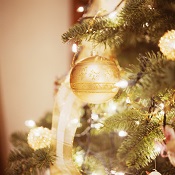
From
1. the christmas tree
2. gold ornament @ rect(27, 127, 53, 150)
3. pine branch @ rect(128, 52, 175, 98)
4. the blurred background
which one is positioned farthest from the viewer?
the blurred background

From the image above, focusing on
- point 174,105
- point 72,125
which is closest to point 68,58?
point 72,125

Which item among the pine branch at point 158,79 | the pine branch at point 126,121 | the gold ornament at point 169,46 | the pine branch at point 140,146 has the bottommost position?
the pine branch at point 140,146

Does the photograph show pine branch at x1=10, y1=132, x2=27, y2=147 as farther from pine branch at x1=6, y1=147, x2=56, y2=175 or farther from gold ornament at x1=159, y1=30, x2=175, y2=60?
gold ornament at x1=159, y1=30, x2=175, y2=60

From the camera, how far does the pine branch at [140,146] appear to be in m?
0.61

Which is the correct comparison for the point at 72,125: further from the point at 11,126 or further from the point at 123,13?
the point at 11,126

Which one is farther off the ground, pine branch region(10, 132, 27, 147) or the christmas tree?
the christmas tree

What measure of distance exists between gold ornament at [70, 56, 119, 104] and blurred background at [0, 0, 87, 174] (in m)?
0.89

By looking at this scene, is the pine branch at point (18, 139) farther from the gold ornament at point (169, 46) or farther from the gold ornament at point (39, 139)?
the gold ornament at point (169, 46)

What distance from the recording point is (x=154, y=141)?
644mm

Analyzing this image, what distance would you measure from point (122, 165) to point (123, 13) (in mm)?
374

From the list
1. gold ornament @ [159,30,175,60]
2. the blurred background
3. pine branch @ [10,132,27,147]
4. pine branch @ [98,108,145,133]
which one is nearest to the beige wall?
the blurred background

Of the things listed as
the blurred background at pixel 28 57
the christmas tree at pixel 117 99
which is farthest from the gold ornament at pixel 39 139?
the blurred background at pixel 28 57

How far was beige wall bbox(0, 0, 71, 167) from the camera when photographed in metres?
1.53

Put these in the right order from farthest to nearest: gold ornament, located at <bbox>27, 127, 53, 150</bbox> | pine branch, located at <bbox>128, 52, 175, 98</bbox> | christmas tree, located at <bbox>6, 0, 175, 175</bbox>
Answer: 1. gold ornament, located at <bbox>27, 127, 53, 150</bbox>
2. christmas tree, located at <bbox>6, 0, 175, 175</bbox>
3. pine branch, located at <bbox>128, 52, 175, 98</bbox>
